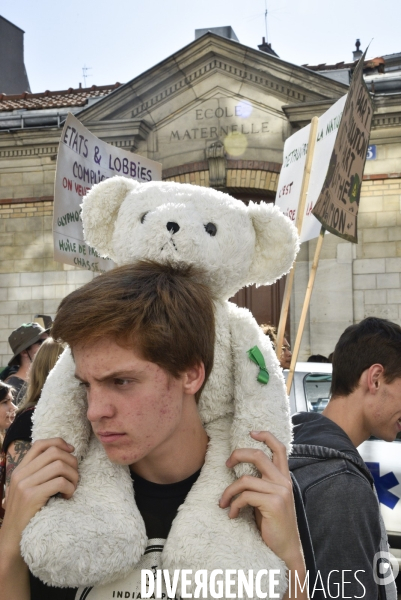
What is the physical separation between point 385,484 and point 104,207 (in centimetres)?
429

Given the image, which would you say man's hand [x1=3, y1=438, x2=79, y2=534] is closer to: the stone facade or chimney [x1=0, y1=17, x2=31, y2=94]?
the stone facade

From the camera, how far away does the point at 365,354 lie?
290 centimetres

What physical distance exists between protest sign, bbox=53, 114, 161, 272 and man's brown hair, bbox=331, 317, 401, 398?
242cm

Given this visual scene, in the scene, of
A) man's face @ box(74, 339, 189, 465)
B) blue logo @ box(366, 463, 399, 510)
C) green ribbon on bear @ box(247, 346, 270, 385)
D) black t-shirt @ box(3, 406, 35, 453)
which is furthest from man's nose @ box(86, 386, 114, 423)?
blue logo @ box(366, 463, 399, 510)

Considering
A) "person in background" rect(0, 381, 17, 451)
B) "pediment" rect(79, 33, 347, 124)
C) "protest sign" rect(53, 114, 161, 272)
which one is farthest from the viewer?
"pediment" rect(79, 33, 347, 124)

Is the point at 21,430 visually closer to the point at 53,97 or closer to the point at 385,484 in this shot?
the point at 385,484

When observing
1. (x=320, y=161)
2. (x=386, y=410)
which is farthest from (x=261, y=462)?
(x=320, y=161)

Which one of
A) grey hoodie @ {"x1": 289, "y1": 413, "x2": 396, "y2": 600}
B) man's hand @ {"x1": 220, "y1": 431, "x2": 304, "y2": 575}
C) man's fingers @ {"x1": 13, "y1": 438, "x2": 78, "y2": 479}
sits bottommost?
grey hoodie @ {"x1": 289, "y1": 413, "x2": 396, "y2": 600}

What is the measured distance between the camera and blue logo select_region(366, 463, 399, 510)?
5492 millimetres

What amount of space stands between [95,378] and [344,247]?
8723 millimetres

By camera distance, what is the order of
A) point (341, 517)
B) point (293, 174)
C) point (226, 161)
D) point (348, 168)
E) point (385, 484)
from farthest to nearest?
point (226, 161) < point (385, 484) < point (293, 174) < point (348, 168) < point (341, 517)

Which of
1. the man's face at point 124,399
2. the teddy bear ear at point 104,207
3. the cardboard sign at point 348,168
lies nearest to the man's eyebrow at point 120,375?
the man's face at point 124,399

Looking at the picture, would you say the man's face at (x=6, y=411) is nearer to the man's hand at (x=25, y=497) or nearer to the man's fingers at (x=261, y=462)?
the man's hand at (x=25, y=497)

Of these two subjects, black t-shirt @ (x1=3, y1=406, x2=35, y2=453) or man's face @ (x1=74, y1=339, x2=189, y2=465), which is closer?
man's face @ (x1=74, y1=339, x2=189, y2=465)
